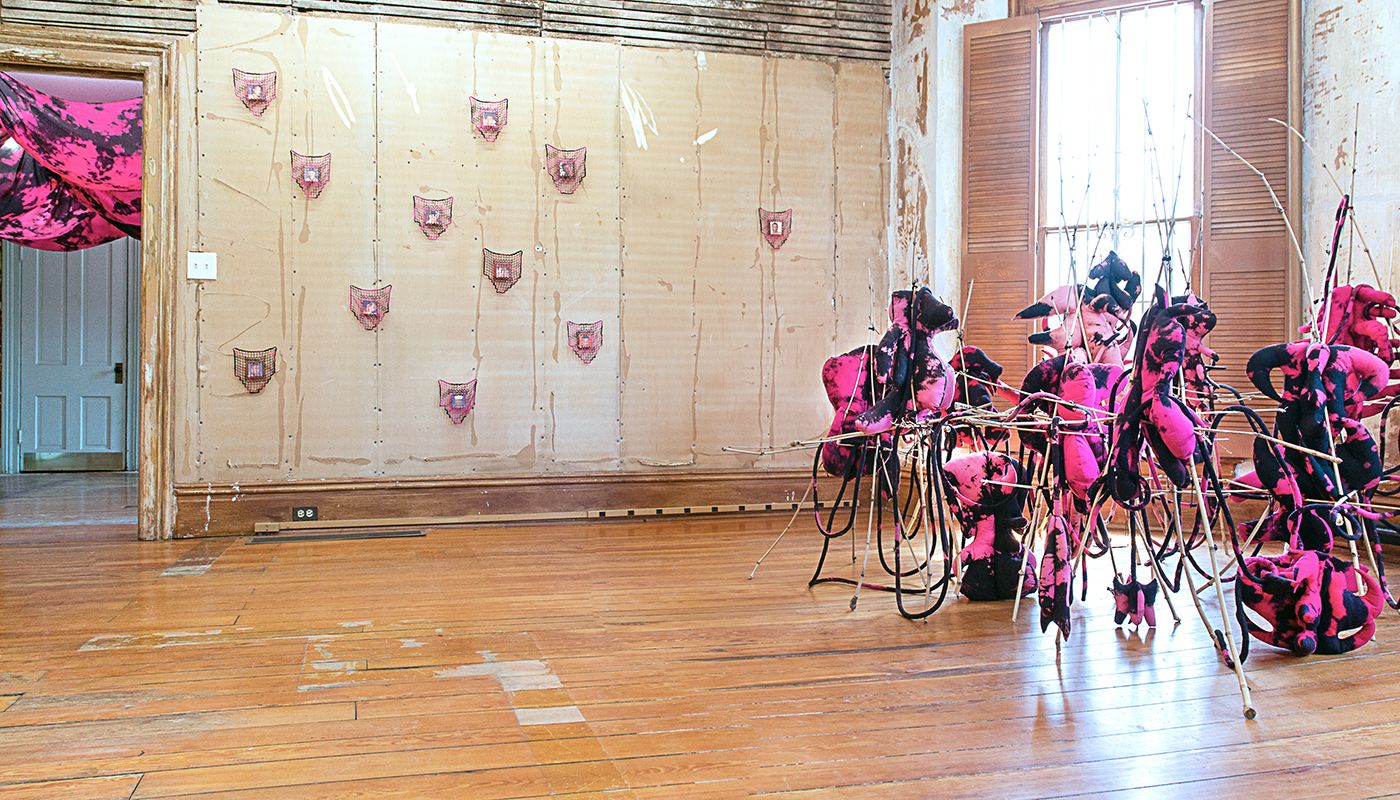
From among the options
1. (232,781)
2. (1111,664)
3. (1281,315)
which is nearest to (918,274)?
(1281,315)

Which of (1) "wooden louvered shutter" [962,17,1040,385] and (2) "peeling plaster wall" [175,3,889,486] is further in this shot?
(1) "wooden louvered shutter" [962,17,1040,385]

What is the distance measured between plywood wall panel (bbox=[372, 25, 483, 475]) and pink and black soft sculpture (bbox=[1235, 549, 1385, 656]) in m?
3.66

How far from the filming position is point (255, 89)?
508 centimetres

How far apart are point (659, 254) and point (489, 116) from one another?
108 cm

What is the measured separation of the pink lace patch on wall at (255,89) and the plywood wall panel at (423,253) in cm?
49

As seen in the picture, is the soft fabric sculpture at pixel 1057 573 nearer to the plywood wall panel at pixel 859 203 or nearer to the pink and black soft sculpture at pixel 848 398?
the pink and black soft sculpture at pixel 848 398

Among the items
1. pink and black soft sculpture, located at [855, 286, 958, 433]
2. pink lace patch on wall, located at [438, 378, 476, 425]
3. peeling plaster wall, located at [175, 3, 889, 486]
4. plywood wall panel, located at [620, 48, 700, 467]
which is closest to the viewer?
pink and black soft sculpture, located at [855, 286, 958, 433]

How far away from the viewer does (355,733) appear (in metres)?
2.15

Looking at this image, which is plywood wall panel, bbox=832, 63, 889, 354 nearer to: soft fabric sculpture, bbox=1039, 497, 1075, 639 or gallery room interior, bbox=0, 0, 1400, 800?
gallery room interior, bbox=0, 0, 1400, 800

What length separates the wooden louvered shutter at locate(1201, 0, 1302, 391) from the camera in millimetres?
4875

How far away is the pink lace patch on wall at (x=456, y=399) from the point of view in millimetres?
5352

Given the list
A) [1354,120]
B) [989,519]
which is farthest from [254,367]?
[1354,120]

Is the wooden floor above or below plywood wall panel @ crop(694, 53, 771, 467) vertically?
below

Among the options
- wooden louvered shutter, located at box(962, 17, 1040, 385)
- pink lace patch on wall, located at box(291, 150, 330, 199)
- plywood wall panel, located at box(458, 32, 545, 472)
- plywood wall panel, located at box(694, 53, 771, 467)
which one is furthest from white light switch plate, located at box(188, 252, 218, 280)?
wooden louvered shutter, located at box(962, 17, 1040, 385)
